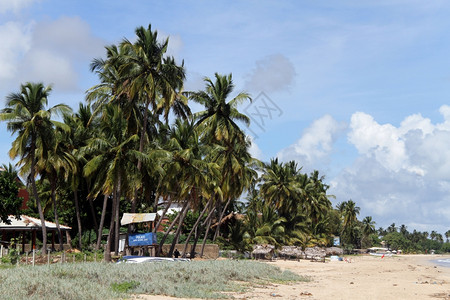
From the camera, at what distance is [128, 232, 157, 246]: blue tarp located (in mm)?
30875

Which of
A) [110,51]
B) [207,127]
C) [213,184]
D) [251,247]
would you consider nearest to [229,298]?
[213,184]

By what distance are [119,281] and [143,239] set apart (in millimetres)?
12179

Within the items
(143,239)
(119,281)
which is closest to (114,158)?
(143,239)

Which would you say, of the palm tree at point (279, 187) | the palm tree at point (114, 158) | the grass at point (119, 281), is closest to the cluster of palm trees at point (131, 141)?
the palm tree at point (114, 158)

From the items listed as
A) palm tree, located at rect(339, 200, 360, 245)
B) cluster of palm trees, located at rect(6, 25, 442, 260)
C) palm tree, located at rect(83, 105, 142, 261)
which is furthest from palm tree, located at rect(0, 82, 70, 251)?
palm tree, located at rect(339, 200, 360, 245)

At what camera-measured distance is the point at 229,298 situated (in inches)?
742

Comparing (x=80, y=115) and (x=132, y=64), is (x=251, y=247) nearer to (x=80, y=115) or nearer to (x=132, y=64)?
(x=80, y=115)

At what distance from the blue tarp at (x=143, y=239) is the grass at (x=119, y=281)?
552cm

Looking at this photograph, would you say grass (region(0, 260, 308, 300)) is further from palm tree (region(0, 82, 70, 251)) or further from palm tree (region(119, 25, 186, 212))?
palm tree (region(0, 82, 70, 251))

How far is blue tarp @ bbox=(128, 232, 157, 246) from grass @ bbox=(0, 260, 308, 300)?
5.52m

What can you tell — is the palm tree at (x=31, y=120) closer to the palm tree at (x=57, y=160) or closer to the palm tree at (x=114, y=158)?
the palm tree at (x=57, y=160)

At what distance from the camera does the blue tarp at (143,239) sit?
30.9 metres

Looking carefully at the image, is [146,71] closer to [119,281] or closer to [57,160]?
[57,160]

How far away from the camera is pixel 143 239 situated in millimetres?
31125
